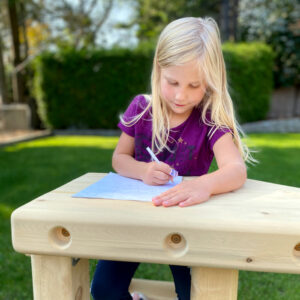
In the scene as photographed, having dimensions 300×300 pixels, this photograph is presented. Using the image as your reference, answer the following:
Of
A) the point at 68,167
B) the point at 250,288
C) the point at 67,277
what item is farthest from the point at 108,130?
the point at 67,277

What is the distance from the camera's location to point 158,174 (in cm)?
122

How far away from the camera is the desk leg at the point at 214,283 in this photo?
0.92m

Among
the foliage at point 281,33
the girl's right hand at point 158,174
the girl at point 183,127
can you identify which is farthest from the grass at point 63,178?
the foliage at point 281,33

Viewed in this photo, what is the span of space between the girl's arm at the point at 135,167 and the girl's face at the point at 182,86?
0.90ft

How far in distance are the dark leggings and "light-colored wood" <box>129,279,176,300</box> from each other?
1.17 feet

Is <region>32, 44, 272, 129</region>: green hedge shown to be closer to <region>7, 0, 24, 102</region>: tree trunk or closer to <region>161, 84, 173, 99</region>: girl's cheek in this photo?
<region>7, 0, 24, 102</region>: tree trunk

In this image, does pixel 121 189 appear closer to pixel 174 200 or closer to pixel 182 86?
pixel 174 200

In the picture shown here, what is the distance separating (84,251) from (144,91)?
8.09 metres

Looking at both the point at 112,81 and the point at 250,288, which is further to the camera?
the point at 112,81

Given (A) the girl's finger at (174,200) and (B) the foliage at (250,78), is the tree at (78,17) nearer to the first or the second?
(B) the foliage at (250,78)

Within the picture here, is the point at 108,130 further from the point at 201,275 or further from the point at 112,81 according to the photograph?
the point at 201,275

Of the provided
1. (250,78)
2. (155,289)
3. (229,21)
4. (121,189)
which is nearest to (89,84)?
(250,78)

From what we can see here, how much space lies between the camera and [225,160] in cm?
129

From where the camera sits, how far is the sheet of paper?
103 centimetres
